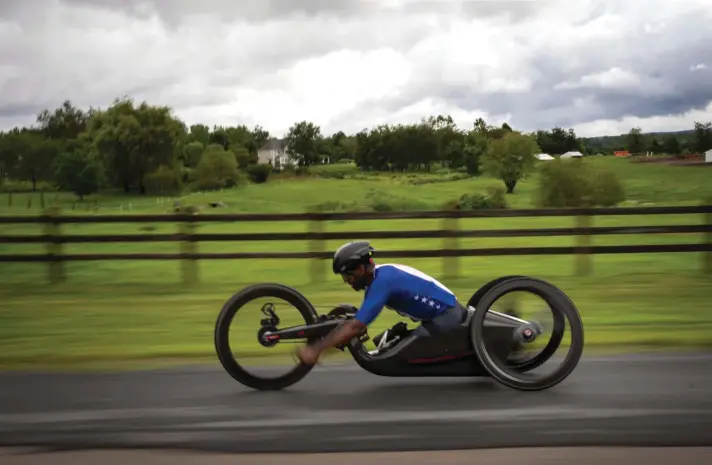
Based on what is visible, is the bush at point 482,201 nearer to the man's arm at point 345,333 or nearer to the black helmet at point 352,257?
the black helmet at point 352,257

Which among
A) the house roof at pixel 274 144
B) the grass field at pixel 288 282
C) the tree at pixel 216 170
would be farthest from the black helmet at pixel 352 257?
the house roof at pixel 274 144

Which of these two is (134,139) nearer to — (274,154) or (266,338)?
(274,154)

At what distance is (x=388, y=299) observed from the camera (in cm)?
420

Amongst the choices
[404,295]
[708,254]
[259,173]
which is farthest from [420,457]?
[259,173]

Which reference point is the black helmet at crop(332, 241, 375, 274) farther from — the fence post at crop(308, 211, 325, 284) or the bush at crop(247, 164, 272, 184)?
the bush at crop(247, 164, 272, 184)

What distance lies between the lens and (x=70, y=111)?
15.4 m

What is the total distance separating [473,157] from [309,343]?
762cm

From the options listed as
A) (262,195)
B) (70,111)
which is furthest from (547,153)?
(70,111)

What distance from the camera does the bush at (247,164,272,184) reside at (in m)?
12.9

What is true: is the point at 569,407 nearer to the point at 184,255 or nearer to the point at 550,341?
the point at 550,341

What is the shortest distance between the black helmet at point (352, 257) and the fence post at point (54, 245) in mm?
7476

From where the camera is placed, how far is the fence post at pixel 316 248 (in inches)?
395

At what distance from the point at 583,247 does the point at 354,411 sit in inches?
282

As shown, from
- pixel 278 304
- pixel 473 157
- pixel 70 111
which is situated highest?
pixel 70 111
